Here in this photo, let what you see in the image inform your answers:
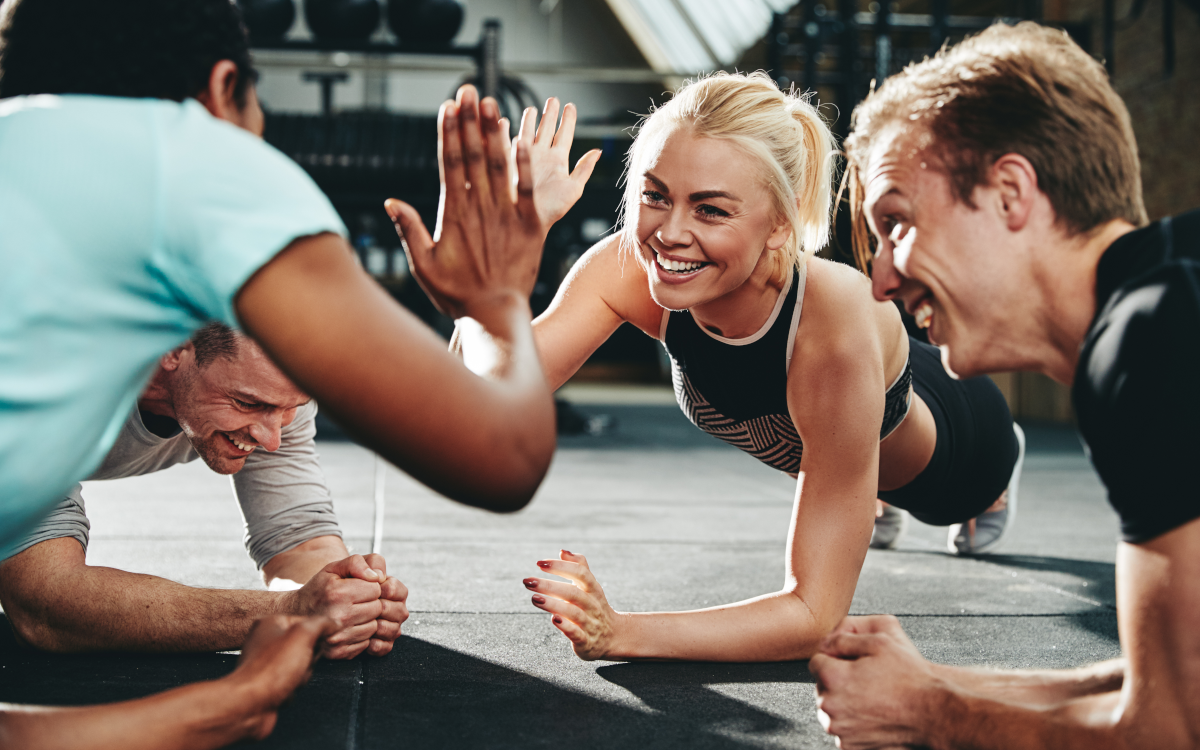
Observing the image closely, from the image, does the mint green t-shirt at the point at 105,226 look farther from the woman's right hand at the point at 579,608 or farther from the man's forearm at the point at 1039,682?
the man's forearm at the point at 1039,682

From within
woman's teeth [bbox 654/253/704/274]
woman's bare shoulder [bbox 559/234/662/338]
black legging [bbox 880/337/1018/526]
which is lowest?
black legging [bbox 880/337/1018/526]

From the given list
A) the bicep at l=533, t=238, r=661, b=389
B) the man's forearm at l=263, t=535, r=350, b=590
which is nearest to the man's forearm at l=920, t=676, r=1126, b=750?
the bicep at l=533, t=238, r=661, b=389

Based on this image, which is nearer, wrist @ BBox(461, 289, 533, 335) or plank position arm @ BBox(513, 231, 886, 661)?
wrist @ BBox(461, 289, 533, 335)

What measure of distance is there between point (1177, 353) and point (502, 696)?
96cm

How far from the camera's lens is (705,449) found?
5.79 meters

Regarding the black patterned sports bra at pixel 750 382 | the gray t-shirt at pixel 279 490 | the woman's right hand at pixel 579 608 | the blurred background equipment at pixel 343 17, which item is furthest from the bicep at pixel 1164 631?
the blurred background equipment at pixel 343 17

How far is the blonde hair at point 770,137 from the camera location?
1681 millimetres

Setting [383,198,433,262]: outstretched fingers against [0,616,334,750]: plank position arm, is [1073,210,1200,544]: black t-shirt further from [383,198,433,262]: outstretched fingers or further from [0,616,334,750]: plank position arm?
[0,616,334,750]: plank position arm

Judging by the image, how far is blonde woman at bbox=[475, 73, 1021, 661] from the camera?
5.16 ft

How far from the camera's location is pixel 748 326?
181 cm

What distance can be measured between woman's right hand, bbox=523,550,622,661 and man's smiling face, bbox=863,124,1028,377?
0.64m

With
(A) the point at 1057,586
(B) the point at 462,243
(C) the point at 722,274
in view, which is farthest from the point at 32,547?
(A) the point at 1057,586

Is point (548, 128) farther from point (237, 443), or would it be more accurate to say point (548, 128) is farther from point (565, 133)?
point (237, 443)

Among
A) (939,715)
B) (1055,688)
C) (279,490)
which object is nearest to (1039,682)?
(1055,688)
